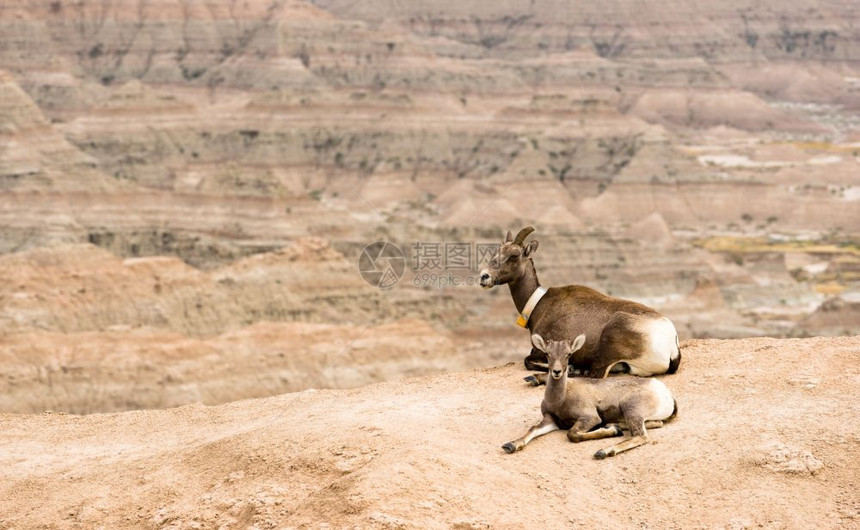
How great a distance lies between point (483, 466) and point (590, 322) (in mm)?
3947

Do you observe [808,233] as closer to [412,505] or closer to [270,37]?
[270,37]

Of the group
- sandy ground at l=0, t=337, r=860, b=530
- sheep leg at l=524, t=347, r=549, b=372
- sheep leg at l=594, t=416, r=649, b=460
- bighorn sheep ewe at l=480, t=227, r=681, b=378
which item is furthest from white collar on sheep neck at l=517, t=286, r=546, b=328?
sheep leg at l=594, t=416, r=649, b=460

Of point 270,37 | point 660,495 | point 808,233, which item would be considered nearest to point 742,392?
point 660,495

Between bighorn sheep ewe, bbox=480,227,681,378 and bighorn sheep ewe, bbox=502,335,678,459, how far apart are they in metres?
1.23

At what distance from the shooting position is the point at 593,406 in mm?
14125

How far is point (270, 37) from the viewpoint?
519 ft

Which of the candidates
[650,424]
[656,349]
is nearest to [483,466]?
→ [650,424]

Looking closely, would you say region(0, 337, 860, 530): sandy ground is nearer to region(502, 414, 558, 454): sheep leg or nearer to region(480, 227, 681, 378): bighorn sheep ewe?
region(502, 414, 558, 454): sheep leg

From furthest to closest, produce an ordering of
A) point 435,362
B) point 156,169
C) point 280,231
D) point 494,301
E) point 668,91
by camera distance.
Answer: point 668,91
point 156,169
point 280,231
point 494,301
point 435,362

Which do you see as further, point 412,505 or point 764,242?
point 764,242

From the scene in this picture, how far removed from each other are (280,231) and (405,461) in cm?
6090

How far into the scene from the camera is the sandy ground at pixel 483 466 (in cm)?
1224

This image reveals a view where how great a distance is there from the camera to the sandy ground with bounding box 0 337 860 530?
482 inches

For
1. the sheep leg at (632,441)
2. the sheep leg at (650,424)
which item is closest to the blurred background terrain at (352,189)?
the sheep leg at (650,424)
